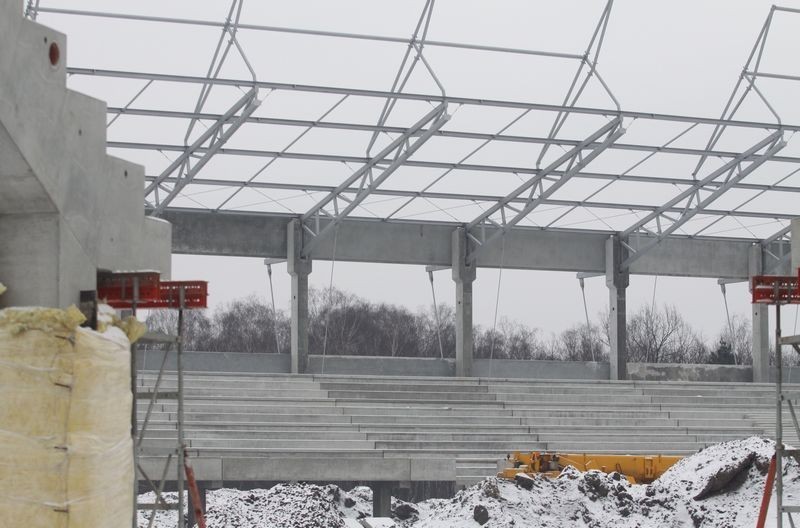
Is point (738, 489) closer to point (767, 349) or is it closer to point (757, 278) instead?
point (757, 278)

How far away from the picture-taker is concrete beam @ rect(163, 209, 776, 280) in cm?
3028

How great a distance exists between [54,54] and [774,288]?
9943 millimetres

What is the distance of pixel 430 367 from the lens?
3347cm

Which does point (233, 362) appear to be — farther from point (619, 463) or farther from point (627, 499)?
point (627, 499)

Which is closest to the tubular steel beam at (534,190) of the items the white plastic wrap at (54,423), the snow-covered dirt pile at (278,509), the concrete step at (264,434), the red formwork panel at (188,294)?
the concrete step at (264,434)

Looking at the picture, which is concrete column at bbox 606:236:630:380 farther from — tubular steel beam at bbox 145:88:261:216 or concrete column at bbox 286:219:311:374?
tubular steel beam at bbox 145:88:261:216

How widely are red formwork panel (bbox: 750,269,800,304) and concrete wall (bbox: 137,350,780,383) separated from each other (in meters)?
17.4

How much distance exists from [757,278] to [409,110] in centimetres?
1258

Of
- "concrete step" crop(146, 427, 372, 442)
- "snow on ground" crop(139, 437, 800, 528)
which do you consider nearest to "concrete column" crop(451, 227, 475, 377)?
"concrete step" crop(146, 427, 372, 442)

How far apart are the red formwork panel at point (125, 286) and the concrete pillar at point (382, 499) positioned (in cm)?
1409

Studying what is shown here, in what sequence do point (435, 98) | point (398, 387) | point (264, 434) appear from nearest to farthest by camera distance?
Result: point (435, 98)
point (264, 434)
point (398, 387)

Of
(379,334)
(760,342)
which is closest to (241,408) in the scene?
(760,342)

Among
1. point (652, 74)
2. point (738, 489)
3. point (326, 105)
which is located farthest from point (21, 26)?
point (652, 74)

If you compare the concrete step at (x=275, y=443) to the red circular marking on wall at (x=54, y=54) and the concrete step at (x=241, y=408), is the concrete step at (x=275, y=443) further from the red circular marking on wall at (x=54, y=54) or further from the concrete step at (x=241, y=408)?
the red circular marking on wall at (x=54, y=54)
